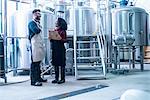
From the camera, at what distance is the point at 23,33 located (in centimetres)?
813

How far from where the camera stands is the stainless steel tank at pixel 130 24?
9289mm

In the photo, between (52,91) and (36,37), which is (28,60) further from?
(52,91)

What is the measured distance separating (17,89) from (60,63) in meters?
1.03

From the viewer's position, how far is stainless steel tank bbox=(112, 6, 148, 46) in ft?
30.5

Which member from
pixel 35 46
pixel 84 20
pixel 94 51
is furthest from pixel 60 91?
pixel 84 20

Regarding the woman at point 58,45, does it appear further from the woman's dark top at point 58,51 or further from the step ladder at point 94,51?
the step ladder at point 94,51

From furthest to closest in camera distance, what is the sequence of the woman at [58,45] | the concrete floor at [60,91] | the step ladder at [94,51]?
the step ladder at [94,51], the woman at [58,45], the concrete floor at [60,91]

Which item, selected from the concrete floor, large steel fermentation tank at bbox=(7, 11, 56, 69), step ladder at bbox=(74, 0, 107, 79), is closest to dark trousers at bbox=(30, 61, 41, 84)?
the concrete floor

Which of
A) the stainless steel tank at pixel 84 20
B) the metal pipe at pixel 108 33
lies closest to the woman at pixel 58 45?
the stainless steel tank at pixel 84 20

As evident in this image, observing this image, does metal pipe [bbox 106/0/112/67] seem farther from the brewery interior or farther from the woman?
the woman

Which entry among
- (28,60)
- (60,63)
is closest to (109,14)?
(28,60)

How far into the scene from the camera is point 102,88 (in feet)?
18.9

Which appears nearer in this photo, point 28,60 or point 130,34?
point 28,60

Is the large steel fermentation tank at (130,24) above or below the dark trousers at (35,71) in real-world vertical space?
above
